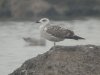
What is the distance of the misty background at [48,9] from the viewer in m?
41.2

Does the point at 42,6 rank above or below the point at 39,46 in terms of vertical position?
above

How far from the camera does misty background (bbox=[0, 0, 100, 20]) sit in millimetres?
41188

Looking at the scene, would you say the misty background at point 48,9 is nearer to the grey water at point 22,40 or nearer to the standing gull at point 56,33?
the grey water at point 22,40

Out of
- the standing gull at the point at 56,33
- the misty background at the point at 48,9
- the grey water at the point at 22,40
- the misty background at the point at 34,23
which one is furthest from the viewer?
the misty background at the point at 48,9

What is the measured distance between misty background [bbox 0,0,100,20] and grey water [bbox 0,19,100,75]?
4048mm

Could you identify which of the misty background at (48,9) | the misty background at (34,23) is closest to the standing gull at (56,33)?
the misty background at (34,23)

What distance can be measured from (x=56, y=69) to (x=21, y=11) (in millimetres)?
30564

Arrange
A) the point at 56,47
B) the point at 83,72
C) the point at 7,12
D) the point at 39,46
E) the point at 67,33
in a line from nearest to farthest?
the point at 83,72 < the point at 56,47 < the point at 67,33 < the point at 39,46 < the point at 7,12

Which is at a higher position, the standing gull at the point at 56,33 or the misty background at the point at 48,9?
the misty background at the point at 48,9

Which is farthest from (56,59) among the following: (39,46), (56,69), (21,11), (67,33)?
(21,11)

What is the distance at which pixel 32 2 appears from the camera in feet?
137

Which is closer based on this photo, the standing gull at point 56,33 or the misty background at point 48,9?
the standing gull at point 56,33

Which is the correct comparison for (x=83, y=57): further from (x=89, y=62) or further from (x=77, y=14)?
(x=77, y=14)

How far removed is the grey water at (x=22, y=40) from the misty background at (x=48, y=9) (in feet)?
13.3
